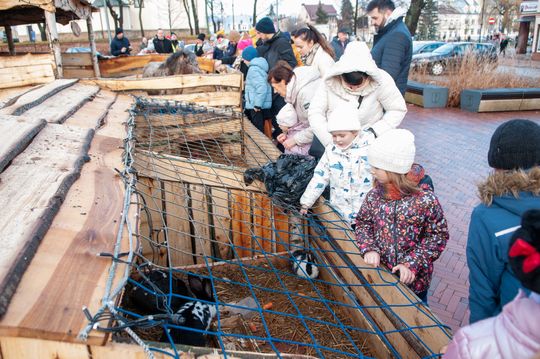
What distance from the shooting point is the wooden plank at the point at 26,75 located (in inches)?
179

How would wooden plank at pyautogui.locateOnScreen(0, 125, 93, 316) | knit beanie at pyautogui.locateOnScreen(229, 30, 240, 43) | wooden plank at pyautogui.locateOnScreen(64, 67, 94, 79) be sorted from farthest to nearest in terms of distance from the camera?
knit beanie at pyautogui.locateOnScreen(229, 30, 240, 43)
wooden plank at pyautogui.locateOnScreen(64, 67, 94, 79)
wooden plank at pyautogui.locateOnScreen(0, 125, 93, 316)

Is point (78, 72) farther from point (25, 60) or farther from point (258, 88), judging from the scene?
point (258, 88)

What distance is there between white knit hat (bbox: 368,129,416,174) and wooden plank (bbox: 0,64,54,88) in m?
4.22

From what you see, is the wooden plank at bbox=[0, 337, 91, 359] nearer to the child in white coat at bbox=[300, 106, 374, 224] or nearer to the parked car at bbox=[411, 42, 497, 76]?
the child in white coat at bbox=[300, 106, 374, 224]

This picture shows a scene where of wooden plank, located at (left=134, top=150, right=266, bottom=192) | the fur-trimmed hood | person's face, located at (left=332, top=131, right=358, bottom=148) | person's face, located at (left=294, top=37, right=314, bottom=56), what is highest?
person's face, located at (left=294, top=37, right=314, bottom=56)

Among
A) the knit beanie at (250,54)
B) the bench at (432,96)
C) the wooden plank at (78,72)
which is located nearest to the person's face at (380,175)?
the knit beanie at (250,54)

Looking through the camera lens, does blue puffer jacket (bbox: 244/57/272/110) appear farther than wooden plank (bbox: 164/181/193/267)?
Yes

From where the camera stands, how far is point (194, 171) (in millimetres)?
3420

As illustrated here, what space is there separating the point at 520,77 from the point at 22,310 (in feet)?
43.5

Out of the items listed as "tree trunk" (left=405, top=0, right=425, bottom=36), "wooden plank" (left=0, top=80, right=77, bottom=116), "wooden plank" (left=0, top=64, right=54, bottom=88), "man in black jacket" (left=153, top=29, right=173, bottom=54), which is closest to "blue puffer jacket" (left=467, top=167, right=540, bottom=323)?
"wooden plank" (left=0, top=80, right=77, bottom=116)

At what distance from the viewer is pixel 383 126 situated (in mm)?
2918

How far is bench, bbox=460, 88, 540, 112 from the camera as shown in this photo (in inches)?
381

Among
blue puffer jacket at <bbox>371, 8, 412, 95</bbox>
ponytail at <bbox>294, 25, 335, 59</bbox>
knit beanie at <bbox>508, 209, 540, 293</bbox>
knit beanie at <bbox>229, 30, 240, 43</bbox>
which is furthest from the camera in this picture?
knit beanie at <bbox>229, 30, 240, 43</bbox>

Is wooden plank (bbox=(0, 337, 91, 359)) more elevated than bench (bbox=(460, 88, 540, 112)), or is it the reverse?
wooden plank (bbox=(0, 337, 91, 359))
